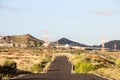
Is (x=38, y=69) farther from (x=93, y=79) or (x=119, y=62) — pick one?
(x=93, y=79)

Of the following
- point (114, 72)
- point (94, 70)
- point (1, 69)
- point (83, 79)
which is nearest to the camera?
point (83, 79)

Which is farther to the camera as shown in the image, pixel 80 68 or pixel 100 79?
pixel 80 68

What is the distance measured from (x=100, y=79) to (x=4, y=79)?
7868 millimetres

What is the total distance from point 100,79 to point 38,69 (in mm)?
27715

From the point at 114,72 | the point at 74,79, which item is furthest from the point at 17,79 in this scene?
the point at 114,72

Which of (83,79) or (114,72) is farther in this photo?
(114,72)

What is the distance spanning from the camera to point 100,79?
34.5 metres

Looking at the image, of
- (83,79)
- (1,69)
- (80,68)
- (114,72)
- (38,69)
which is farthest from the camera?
(38,69)

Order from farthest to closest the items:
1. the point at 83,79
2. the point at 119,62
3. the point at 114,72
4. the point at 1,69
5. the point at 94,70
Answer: the point at 119,62 < the point at 94,70 < the point at 1,69 < the point at 114,72 < the point at 83,79

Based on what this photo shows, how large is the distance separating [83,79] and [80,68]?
2086cm

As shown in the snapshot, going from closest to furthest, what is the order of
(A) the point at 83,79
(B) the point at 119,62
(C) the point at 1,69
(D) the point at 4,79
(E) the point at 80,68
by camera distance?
(D) the point at 4,79
(A) the point at 83,79
(C) the point at 1,69
(E) the point at 80,68
(B) the point at 119,62

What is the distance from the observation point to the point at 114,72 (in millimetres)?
41312

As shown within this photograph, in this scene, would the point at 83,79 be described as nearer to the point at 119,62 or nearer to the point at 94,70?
the point at 94,70

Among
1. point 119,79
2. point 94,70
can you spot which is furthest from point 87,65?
point 119,79
